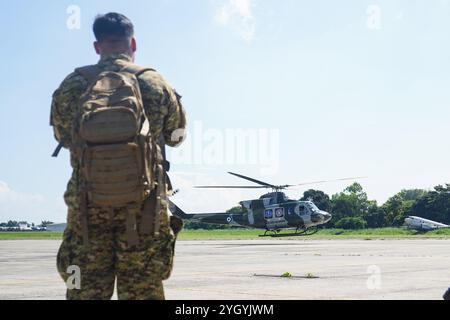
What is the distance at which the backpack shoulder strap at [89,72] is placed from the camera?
4.49m

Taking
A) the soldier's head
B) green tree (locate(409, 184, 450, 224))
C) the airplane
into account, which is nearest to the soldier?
the soldier's head

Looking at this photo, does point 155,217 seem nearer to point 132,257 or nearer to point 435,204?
point 132,257

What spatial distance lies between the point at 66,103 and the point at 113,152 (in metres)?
0.66

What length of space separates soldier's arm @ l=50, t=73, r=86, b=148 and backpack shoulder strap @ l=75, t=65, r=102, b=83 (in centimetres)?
3

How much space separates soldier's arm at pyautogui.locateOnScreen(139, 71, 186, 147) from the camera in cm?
446

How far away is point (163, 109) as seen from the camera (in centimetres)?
451

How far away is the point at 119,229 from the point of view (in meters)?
4.27

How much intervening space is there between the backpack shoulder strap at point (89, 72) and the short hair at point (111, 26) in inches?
8.9

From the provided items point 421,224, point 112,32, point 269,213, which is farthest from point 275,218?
point 112,32

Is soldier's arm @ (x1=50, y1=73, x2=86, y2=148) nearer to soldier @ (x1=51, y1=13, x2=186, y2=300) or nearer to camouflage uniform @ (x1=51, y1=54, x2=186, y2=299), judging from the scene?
soldier @ (x1=51, y1=13, x2=186, y2=300)

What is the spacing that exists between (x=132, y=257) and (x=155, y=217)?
298mm

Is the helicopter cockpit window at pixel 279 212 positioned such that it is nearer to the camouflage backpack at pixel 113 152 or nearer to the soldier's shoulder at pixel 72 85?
the soldier's shoulder at pixel 72 85

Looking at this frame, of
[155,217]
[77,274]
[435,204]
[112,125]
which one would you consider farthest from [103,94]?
[435,204]
